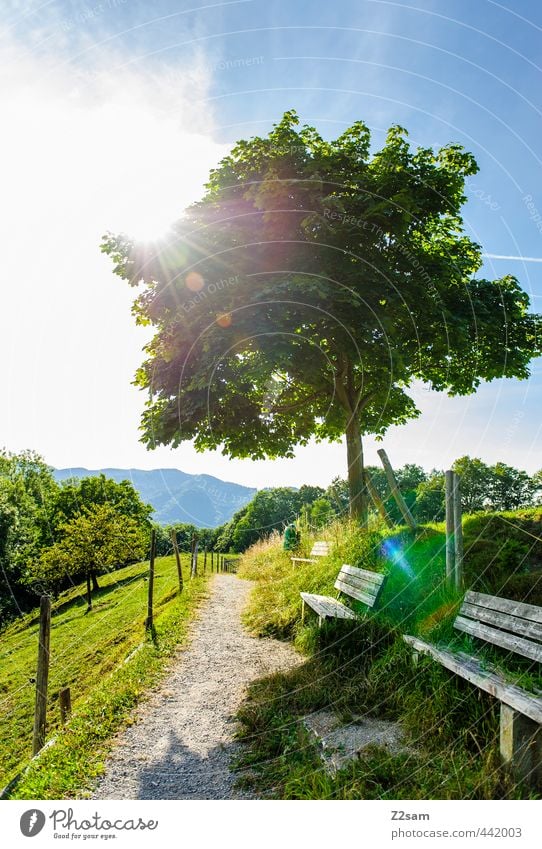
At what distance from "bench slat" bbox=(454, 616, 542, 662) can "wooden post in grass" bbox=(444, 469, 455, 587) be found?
1.21 metres

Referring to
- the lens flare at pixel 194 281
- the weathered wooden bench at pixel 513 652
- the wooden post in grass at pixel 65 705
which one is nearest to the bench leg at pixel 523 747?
the weathered wooden bench at pixel 513 652

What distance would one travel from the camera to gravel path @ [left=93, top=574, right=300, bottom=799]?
412cm

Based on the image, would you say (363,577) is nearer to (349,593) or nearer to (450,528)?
(349,593)

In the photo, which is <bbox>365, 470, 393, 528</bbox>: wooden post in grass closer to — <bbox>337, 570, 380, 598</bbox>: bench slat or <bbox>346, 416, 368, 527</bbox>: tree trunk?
<bbox>346, 416, 368, 527</bbox>: tree trunk

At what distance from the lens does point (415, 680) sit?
486 centimetres

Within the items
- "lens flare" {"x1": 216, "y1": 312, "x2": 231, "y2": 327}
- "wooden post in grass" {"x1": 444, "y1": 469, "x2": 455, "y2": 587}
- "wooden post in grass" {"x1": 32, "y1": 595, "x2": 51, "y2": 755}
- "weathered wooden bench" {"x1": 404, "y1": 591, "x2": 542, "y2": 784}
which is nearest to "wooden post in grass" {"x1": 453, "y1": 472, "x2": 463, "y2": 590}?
"wooden post in grass" {"x1": 444, "y1": 469, "x2": 455, "y2": 587}

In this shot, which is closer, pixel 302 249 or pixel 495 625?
pixel 495 625

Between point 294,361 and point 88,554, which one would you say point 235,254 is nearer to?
point 294,361

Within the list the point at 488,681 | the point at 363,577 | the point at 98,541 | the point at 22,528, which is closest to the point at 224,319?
the point at 363,577

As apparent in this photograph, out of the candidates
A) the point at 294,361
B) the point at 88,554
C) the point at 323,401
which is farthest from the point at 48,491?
the point at 294,361

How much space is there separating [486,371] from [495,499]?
4.83 metres

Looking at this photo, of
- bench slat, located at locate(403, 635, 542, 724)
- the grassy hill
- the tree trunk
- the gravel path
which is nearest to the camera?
bench slat, located at locate(403, 635, 542, 724)

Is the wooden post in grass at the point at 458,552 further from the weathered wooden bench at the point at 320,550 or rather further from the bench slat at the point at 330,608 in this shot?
the weathered wooden bench at the point at 320,550

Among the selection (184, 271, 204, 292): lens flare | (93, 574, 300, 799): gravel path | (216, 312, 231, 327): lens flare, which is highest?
(184, 271, 204, 292): lens flare
